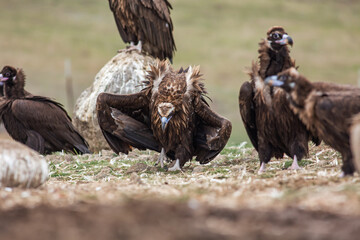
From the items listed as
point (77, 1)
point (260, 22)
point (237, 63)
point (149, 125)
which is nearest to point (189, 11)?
point (260, 22)

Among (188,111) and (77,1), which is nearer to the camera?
(188,111)

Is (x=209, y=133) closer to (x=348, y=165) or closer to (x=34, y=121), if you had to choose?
(x=348, y=165)

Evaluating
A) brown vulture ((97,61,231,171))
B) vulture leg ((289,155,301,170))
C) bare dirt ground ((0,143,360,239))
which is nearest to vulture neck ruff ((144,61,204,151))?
brown vulture ((97,61,231,171))

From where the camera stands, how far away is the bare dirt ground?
11.1 ft

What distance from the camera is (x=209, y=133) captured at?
27.1 ft

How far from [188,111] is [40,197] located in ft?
11.5

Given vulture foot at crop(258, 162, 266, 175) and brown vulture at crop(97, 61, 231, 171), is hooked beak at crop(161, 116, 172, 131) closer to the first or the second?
brown vulture at crop(97, 61, 231, 171)

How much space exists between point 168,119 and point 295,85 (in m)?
2.17

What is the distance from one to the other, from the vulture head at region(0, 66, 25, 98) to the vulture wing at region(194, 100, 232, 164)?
3682 mm

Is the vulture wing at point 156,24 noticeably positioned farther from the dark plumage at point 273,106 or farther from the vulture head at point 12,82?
the dark plumage at point 273,106

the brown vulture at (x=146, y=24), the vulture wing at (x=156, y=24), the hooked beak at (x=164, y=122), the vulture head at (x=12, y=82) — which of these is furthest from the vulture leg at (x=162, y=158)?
the vulture wing at (x=156, y=24)

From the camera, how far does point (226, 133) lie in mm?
7863

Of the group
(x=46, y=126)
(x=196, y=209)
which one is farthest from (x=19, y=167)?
(x=46, y=126)

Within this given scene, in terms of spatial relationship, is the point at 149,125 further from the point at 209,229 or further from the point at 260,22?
the point at 260,22
